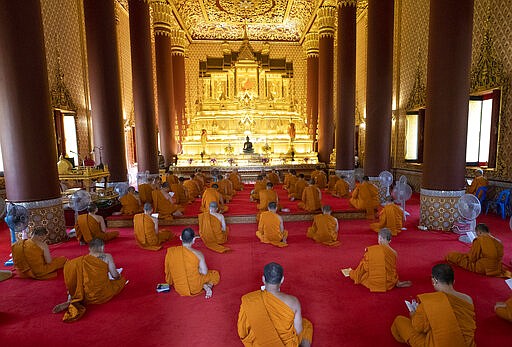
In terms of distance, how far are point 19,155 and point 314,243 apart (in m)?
5.89

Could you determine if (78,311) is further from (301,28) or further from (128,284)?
(301,28)

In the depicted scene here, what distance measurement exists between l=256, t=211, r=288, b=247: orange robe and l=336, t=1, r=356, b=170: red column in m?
7.21

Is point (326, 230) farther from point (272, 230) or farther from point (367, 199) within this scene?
point (367, 199)

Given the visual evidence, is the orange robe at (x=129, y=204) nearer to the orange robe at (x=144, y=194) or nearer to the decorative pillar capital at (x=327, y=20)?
the orange robe at (x=144, y=194)

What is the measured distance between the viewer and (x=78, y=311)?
3.53 meters

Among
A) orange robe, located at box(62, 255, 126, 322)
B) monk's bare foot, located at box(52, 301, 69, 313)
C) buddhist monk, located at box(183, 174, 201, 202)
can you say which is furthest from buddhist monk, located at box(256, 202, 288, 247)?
buddhist monk, located at box(183, 174, 201, 202)

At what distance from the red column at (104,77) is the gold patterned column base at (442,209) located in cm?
890

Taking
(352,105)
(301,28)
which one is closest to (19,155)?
(352,105)

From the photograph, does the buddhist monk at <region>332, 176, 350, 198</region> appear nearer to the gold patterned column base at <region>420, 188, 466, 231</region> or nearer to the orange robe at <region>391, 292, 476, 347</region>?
the gold patterned column base at <region>420, 188, 466, 231</region>

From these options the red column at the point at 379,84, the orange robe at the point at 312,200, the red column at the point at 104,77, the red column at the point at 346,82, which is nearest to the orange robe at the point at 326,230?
the orange robe at the point at 312,200

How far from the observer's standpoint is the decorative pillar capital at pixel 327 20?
15.1m

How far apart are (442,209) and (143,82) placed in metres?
10.3

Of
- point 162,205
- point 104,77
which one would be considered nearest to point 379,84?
point 162,205

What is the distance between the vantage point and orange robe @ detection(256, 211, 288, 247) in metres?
6.00
